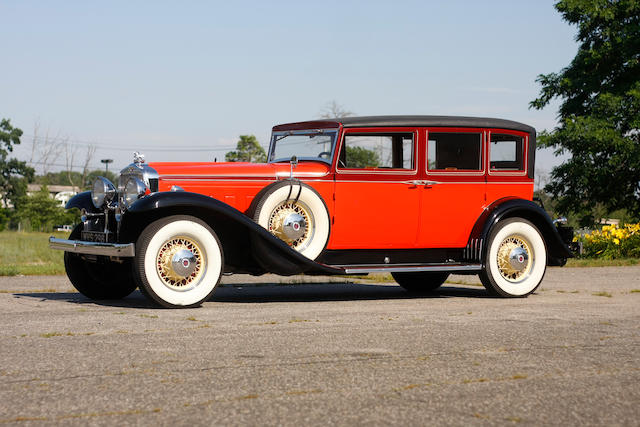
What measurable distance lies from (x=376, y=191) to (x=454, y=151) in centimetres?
113

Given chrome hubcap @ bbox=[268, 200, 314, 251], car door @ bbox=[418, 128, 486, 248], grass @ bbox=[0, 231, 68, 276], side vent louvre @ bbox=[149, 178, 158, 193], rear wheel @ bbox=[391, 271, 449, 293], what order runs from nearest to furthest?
1. side vent louvre @ bbox=[149, 178, 158, 193]
2. chrome hubcap @ bbox=[268, 200, 314, 251]
3. car door @ bbox=[418, 128, 486, 248]
4. rear wheel @ bbox=[391, 271, 449, 293]
5. grass @ bbox=[0, 231, 68, 276]

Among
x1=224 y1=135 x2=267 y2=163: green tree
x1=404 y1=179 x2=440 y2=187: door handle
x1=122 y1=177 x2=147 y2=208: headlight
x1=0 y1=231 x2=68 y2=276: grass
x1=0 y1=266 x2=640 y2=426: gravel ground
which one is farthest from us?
x1=224 y1=135 x2=267 y2=163: green tree

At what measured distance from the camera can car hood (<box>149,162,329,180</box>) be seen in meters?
8.45

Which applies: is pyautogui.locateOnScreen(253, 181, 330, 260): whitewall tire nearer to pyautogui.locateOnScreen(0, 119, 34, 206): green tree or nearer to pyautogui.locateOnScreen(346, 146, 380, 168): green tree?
pyautogui.locateOnScreen(346, 146, 380, 168): green tree

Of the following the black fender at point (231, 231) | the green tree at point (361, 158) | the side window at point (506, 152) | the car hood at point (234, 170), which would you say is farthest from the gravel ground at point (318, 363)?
the side window at point (506, 152)

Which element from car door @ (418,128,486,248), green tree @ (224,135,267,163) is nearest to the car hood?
car door @ (418,128,486,248)

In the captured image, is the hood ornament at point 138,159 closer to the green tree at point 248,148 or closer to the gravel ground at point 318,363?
the gravel ground at point 318,363

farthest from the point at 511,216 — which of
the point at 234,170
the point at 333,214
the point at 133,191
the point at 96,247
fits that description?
the point at 96,247

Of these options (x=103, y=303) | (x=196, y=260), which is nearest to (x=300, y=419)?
(x=196, y=260)

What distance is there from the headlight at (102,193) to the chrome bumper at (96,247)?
0.53m

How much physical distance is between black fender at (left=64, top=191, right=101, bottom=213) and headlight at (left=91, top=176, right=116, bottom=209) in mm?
406

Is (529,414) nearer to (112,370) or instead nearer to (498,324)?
(112,370)

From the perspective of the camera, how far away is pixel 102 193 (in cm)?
859

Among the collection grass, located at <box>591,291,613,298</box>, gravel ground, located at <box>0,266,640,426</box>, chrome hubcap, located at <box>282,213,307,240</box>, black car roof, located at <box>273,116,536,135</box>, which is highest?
black car roof, located at <box>273,116,536,135</box>
